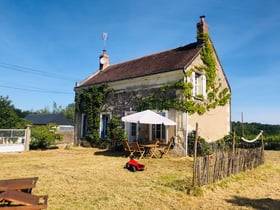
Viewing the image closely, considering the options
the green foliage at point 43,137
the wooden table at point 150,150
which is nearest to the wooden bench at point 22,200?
the wooden table at point 150,150

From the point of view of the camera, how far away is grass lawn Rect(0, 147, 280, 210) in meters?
5.25

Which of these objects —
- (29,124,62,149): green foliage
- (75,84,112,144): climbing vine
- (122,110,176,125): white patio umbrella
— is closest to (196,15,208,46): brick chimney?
(122,110,176,125): white patio umbrella

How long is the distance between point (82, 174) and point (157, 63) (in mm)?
9876

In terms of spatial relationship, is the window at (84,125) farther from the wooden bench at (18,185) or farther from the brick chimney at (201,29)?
the wooden bench at (18,185)

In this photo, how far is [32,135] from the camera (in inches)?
644

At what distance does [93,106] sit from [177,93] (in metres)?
7.49

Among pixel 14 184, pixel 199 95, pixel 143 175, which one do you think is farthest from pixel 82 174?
pixel 199 95

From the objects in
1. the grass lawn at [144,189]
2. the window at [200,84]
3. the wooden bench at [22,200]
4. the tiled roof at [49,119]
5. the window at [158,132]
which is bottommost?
the grass lawn at [144,189]

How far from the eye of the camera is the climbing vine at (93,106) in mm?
17578

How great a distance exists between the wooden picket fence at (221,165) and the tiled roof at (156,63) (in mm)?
5939

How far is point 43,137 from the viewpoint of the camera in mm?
16594

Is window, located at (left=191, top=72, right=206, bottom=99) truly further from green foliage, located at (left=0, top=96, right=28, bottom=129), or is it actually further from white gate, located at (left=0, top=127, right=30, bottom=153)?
green foliage, located at (left=0, top=96, right=28, bottom=129)

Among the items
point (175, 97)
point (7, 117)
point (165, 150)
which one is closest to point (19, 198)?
point (165, 150)

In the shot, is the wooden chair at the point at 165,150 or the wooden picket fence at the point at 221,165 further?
the wooden chair at the point at 165,150
